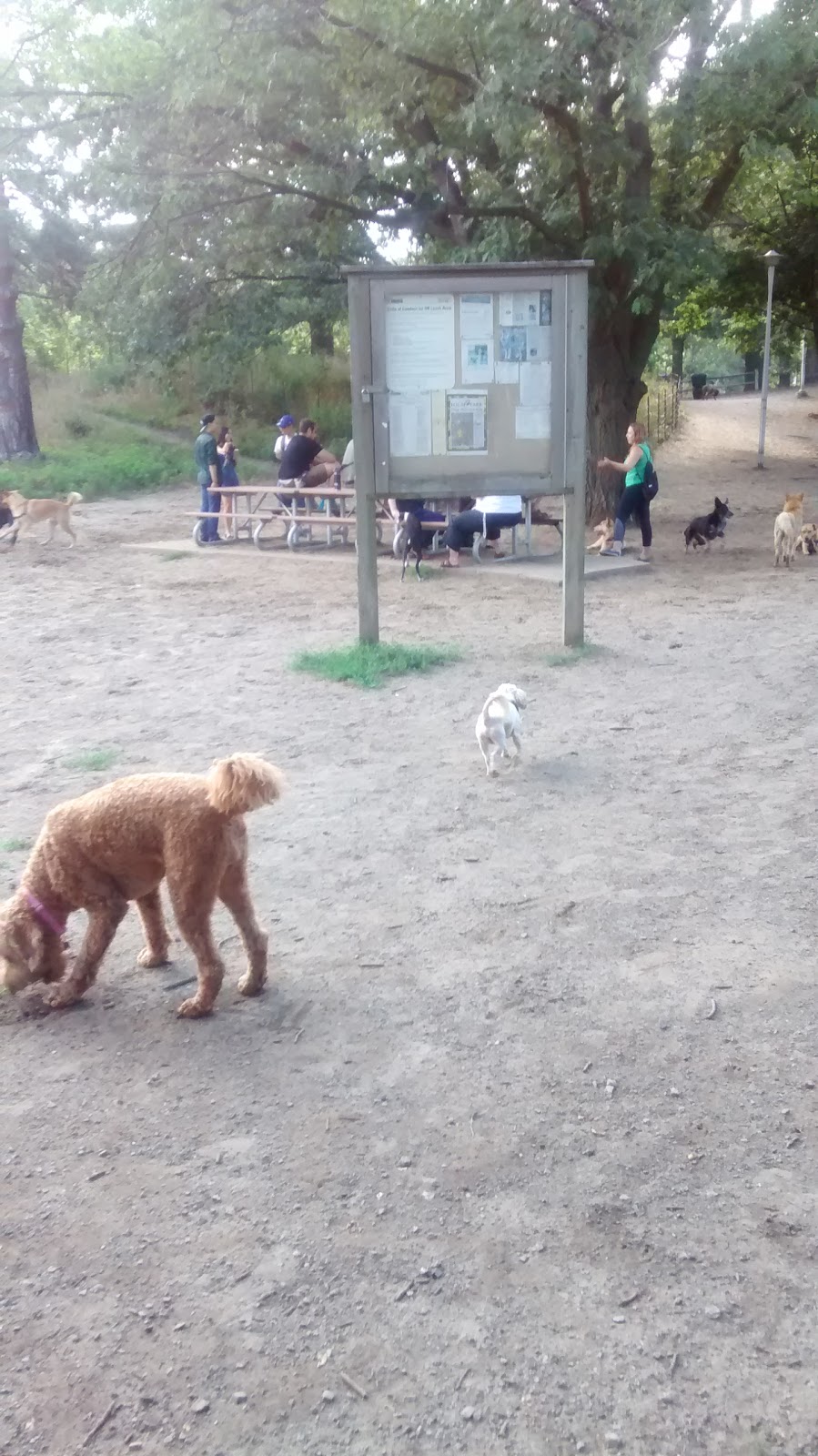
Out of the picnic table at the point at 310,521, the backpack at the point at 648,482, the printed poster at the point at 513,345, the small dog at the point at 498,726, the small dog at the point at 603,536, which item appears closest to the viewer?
the small dog at the point at 498,726

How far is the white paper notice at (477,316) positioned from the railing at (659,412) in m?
19.5

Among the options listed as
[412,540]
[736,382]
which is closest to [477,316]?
[412,540]

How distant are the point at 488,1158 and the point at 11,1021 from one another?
1.83 meters

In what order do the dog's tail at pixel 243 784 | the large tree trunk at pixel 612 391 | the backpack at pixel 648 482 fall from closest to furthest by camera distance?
the dog's tail at pixel 243 784, the backpack at pixel 648 482, the large tree trunk at pixel 612 391

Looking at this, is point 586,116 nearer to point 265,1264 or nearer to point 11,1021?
point 11,1021

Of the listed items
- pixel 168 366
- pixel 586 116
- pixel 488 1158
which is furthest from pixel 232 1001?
pixel 168 366

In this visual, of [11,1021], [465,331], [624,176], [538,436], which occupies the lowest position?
[11,1021]

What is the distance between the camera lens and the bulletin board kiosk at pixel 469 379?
28.3 feet

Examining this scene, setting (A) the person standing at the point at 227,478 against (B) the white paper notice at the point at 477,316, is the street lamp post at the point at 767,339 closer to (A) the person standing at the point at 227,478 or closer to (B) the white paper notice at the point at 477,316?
(A) the person standing at the point at 227,478

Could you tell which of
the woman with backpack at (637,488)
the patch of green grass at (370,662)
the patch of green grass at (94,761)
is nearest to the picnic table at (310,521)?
the woman with backpack at (637,488)

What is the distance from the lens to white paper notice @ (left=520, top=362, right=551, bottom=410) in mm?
8820

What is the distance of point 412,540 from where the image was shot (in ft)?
43.5

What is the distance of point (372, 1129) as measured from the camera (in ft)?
11.4

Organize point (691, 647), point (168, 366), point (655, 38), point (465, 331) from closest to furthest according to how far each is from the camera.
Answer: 1. point (465, 331)
2. point (691, 647)
3. point (655, 38)
4. point (168, 366)
